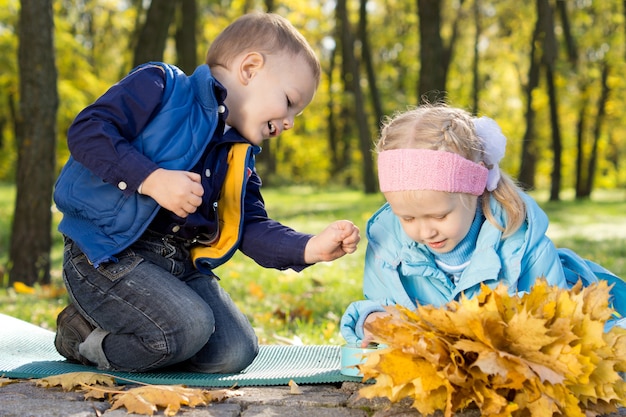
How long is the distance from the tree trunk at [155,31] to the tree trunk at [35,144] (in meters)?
2.08

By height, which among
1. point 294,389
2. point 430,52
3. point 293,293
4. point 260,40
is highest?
point 260,40

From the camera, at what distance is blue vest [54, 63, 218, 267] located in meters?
2.86

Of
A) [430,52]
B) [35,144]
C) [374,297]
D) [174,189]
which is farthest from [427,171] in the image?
[430,52]

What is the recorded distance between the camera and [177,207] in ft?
8.89

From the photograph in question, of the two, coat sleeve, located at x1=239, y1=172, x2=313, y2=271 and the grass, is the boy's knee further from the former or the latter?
the grass

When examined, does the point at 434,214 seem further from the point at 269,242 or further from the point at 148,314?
the point at 148,314

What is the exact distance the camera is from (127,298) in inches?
114

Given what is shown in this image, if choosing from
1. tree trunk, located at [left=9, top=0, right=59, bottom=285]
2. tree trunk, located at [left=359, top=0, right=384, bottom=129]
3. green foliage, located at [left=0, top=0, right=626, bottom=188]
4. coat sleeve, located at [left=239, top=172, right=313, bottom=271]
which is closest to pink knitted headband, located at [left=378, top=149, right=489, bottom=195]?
coat sleeve, located at [left=239, top=172, right=313, bottom=271]

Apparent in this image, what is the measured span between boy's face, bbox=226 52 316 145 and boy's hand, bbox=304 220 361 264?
455 millimetres

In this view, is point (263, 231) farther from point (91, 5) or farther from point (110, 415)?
point (91, 5)

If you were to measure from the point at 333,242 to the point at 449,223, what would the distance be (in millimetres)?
452

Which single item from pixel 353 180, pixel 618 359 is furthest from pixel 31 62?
pixel 353 180

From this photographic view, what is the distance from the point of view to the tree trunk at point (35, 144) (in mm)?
5551

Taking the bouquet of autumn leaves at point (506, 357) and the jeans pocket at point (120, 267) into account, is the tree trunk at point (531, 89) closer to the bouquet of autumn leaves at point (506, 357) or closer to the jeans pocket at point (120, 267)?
the jeans pocket at point (120, 267)
